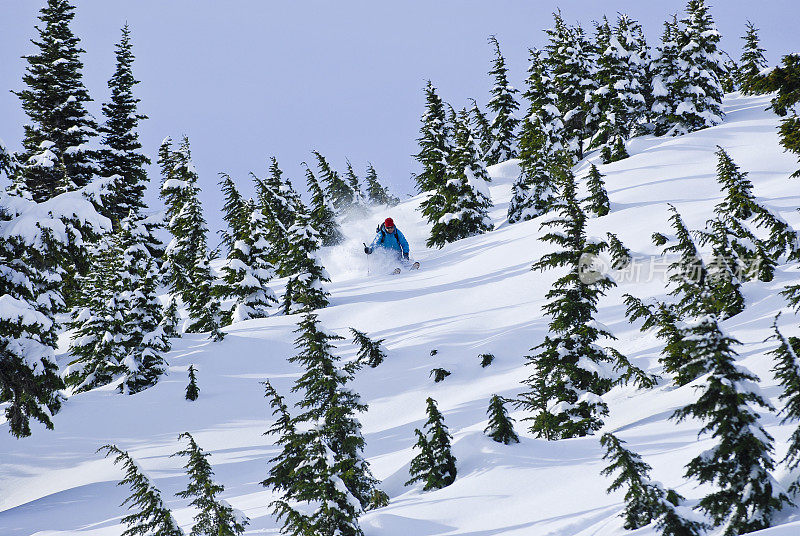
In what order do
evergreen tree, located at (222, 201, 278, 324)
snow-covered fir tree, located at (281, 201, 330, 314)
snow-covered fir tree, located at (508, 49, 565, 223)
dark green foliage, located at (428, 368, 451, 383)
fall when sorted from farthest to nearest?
snow-covered fir tree, located at (508, 49, 565, 223), evergreen tree, located at (222, 201, 278, 324), snow-covered fir tree, located at (281, 201, 330, 314), dark green foliage, located at (428, 368, 451, 383)

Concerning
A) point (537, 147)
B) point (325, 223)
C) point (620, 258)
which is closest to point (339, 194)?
point (325, 223)

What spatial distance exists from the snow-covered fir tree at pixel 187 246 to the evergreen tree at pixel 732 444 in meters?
17.6

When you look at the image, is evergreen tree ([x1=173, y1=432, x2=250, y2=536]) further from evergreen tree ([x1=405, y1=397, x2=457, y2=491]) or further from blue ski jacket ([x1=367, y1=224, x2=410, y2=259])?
blue ski jacket ([x1=367, y1=224, x2=410, y2=259])

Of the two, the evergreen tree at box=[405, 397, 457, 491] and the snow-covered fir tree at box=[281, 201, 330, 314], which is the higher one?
the snow-covered fir tree at box=[281, 201, 330, 314]

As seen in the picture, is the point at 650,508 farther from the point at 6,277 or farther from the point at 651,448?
the point at 6,277

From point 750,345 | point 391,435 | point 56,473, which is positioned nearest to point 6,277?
point 56,473

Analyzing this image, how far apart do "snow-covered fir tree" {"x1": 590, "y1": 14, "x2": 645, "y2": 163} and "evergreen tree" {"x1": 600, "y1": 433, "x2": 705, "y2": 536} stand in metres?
33.9

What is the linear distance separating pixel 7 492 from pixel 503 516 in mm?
12478

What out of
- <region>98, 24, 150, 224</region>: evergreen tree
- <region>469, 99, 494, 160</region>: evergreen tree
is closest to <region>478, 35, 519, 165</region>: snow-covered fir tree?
<region>469, 99, 494, 160</region>: evergreen tree

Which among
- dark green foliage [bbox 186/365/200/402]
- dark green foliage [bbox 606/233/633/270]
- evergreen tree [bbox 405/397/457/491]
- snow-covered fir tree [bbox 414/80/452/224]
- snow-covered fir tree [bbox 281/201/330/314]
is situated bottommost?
evergreen tree [bbox 405/397/457/491]

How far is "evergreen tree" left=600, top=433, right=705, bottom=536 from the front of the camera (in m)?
4.80

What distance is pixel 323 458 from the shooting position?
7.60m

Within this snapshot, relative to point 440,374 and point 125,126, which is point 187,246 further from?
point 440,374

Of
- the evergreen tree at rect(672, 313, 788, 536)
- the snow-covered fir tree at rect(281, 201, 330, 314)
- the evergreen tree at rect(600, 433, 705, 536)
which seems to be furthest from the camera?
the snow-covered fir tree at rect(281, 201, 330, 314)
